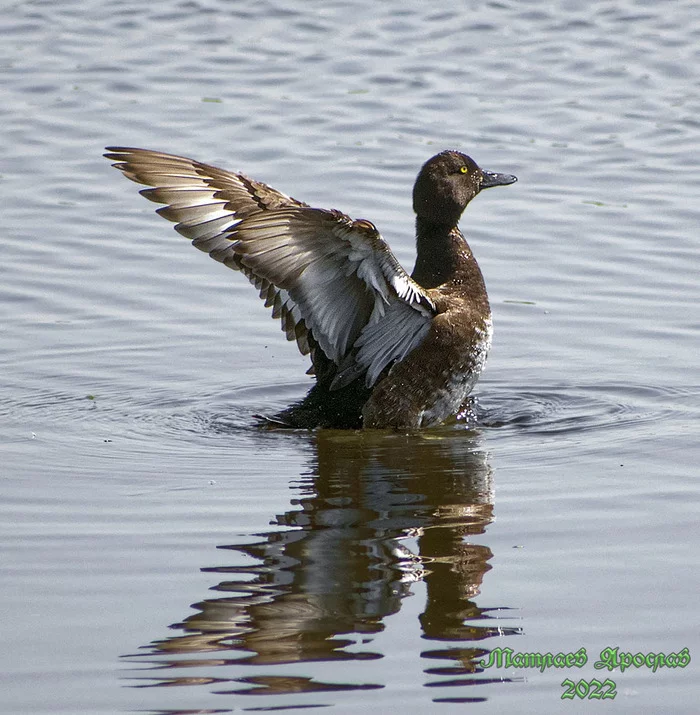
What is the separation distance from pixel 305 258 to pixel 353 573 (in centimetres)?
171

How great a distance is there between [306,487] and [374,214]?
4206 mm

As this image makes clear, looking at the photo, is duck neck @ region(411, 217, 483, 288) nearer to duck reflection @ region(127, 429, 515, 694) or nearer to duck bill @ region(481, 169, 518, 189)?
duck bill @ region(481, 169, 518, 189)

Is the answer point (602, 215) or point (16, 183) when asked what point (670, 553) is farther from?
point (16, 183)

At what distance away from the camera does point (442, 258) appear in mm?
7434

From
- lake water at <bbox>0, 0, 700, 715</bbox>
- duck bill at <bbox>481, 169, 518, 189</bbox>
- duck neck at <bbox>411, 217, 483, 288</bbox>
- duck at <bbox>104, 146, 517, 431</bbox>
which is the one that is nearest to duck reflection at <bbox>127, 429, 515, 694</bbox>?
lake water at <bbox>0, 0, 700, 715</bbox>

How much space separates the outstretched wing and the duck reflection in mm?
669

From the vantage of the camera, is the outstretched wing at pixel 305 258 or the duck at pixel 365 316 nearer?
the outstretched wing at pixel 305 258

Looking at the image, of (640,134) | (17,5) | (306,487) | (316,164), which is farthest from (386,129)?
(306,487)

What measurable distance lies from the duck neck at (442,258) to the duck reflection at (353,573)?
3.91 feet

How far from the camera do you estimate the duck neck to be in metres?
7.39

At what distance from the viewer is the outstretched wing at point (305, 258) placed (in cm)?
600

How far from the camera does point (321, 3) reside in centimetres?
1559

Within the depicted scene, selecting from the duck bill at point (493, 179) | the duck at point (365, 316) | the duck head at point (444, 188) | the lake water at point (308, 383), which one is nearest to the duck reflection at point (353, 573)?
the lake water at point (308, 383)

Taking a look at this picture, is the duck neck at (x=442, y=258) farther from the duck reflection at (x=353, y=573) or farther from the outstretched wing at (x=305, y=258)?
the duck reflection at (x=353, y=573)
